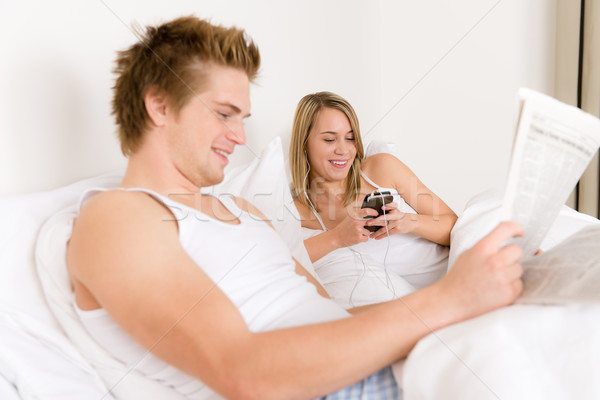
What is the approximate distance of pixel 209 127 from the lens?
34.9 inches

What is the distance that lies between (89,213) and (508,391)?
64cm

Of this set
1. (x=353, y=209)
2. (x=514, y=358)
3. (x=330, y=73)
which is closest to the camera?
(x=514, y=358)

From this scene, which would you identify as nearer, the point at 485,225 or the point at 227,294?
the point at 227,294

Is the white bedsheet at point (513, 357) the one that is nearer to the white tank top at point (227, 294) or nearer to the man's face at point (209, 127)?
the white tank top at point (227, 294)

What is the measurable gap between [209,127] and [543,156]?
0.57 metres

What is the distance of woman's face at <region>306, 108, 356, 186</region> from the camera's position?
5.76 feet

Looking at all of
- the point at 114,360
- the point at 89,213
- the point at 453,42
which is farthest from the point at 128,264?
the point at 453,42

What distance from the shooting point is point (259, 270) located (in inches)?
33.0

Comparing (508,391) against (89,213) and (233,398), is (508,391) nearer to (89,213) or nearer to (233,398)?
(233,398)

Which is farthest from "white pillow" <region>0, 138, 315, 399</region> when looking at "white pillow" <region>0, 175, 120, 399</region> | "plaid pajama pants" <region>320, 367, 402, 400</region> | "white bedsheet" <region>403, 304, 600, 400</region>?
"white bedsheet" <region>403, 304, 600, 400</region>

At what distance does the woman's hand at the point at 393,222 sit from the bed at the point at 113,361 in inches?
30.9

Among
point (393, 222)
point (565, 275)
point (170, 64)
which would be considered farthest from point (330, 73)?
point (565, 275)

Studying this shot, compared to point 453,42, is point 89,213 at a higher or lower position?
lower

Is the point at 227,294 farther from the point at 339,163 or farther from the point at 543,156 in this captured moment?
the point at 339,163
